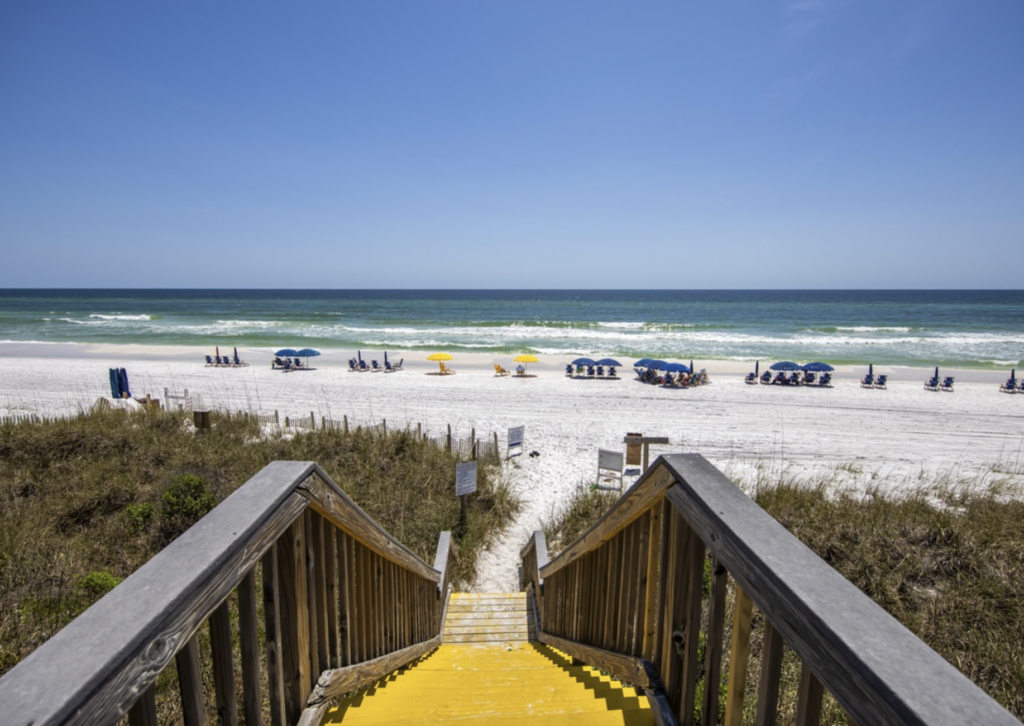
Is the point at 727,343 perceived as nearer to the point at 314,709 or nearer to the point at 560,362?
the point at 560,362

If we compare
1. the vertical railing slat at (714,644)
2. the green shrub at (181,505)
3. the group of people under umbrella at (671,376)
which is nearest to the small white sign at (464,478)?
the green shrub at (181,505)

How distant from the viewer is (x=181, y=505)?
7.10m

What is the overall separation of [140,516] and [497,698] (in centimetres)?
634

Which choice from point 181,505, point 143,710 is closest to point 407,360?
point 181,505

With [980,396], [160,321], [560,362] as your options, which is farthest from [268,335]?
[980,396]

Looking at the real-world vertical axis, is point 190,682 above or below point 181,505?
above

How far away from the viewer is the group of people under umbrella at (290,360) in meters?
26.6

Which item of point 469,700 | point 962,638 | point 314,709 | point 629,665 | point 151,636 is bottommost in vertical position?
point 962,638

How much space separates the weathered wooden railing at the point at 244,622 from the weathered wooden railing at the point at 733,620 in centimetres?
123

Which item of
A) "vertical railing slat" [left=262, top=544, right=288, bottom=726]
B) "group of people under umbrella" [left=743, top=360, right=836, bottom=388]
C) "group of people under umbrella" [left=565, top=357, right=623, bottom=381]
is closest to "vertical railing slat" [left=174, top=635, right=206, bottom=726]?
"vertical railing slat" [left=262, top=544, right=288, bottom=726]

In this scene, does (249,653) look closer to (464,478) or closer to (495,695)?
(495,695)

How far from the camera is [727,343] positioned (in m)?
39.3

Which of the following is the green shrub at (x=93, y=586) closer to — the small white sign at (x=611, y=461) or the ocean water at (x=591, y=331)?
the small white sign at (x=611, y=461)

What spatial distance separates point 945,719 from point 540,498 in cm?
980
